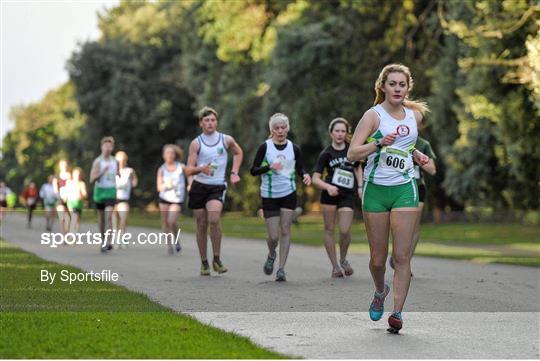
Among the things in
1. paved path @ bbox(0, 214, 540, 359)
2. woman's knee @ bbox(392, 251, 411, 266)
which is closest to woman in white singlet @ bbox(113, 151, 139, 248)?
paved path @ bbox(0, 214, 540, 359)

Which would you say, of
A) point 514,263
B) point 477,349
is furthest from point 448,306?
point 514,263

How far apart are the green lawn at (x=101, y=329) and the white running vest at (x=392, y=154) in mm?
1803

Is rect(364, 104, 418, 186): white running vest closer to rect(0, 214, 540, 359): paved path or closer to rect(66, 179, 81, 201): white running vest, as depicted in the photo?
rect(0, 214, 540, 359): paved path

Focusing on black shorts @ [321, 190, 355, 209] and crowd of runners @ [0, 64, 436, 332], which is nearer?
crowd of runners @ [0, 64, 436, 332]

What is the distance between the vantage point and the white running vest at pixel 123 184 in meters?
23.9

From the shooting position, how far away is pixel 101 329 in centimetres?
920

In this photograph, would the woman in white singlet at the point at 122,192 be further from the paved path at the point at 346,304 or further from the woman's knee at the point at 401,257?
the woman's knee at the point at 401,257

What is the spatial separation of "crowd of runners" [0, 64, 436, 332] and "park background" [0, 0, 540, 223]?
9.37m

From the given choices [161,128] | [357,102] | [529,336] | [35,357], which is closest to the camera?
[35,357]

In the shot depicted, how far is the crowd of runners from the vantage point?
9.72 metres

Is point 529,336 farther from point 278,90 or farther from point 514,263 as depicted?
point 278,90

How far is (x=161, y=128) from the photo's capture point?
6788cm

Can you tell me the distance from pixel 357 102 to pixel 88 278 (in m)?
29.7

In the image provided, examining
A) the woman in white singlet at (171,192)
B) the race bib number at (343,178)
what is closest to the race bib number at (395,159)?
the race bib number at (343,178)
